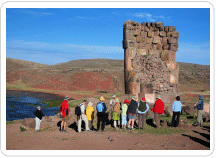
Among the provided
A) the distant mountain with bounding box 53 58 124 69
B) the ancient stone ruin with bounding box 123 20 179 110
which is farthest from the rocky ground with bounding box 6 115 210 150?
the distant mountain with bounding box 53 58 124 69

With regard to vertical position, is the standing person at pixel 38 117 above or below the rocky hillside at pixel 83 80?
below

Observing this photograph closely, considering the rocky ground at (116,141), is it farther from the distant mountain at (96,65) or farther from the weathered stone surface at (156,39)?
the distant mountain at (96,65)

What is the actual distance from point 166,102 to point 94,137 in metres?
8.73

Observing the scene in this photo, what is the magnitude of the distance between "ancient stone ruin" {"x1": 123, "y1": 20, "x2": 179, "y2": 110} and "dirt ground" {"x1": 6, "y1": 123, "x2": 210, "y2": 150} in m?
6.28

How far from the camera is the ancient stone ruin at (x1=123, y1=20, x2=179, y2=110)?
16.2 m

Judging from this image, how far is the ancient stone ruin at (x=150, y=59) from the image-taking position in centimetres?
1623

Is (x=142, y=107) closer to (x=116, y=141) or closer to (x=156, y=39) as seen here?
(x=116, y=141)

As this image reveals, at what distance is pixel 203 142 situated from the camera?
28.1ft

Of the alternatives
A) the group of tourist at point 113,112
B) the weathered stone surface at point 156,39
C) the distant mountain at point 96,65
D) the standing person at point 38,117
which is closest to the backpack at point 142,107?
the group of tourist at point 113,112

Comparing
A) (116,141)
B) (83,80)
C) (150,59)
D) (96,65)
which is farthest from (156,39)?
(96,65)

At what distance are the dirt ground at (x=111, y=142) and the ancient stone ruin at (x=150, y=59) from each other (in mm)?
6278

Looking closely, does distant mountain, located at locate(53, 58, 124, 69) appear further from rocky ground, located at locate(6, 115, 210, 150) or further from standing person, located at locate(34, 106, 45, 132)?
rocky ground, located at locate(6, 115, 210, 150)

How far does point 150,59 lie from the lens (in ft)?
55.2
